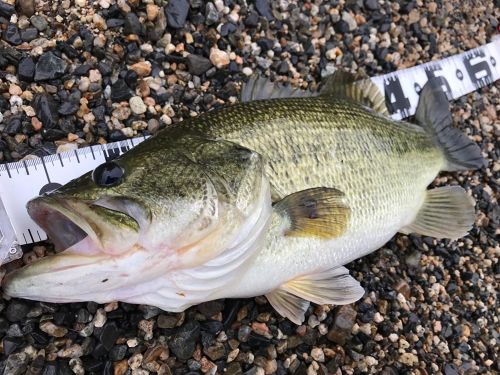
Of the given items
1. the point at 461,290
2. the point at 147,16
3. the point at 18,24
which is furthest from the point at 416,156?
the point at 18,24

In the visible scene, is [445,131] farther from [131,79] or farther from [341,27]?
[131,79]

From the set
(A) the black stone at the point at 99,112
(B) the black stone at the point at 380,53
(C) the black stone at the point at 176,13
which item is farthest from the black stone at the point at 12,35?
(B) the black stone at the point at 380,53

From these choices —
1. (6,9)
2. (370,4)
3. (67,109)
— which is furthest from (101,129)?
(370,4)

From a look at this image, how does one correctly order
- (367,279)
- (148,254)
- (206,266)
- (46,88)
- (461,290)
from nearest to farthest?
(148,254) < (206,266) < (46,88) < (367,279) < (461,290)

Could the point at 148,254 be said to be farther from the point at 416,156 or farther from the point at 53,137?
the point at 416,156

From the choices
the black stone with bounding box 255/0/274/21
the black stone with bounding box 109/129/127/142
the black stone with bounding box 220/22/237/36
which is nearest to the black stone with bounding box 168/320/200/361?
the black stone with bounding box 109/129/127/142

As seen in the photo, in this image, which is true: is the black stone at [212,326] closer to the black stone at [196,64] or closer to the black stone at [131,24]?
the black stone at [196,64]
